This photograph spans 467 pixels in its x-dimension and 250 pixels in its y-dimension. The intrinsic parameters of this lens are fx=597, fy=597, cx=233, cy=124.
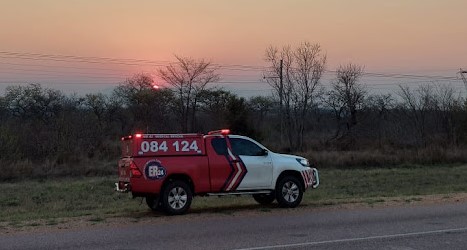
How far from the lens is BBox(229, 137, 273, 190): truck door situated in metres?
14.9

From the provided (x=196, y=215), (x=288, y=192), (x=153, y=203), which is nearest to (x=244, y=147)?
(x=288, y=192)

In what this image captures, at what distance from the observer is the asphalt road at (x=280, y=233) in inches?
374

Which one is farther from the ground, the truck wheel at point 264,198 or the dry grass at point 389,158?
the dry grass at point 389,158

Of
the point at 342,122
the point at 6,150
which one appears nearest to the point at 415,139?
the point at 342,122

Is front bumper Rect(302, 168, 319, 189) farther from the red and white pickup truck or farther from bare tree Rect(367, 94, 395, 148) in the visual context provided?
bare tree Rect(367, 94, 395, 148)

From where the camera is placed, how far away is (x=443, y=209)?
561 inches

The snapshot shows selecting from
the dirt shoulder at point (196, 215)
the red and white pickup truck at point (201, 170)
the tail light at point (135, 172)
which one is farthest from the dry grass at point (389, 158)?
the tail light at point (135, 172)

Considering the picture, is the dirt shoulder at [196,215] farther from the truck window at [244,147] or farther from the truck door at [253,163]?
the truck window at [244,147]

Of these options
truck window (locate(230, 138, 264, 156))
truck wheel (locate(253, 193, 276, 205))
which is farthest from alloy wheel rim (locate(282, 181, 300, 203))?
truck window (locate(230, 138, 264, 156))

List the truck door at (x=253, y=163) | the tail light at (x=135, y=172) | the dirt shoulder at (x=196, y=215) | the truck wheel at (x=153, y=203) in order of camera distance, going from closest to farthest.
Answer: the dirt shoulder at (x=196, y=215)
the tail light at (x=135, y=172)
the truck wheel at (x=153, y=203)
the truck door at (x=253, y=163)

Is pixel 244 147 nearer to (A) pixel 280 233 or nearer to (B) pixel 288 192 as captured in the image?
(B) pixel 288 192

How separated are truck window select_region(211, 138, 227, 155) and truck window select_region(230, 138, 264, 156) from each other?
0.23 m

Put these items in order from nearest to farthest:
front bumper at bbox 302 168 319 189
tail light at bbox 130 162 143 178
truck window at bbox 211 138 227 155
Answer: tail light at bbox 130 162 143 178 → truck window at bbox 211 138 227 155 → front bumper at bbox 302 168 319 189

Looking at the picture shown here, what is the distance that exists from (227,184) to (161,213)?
175 centimetres
